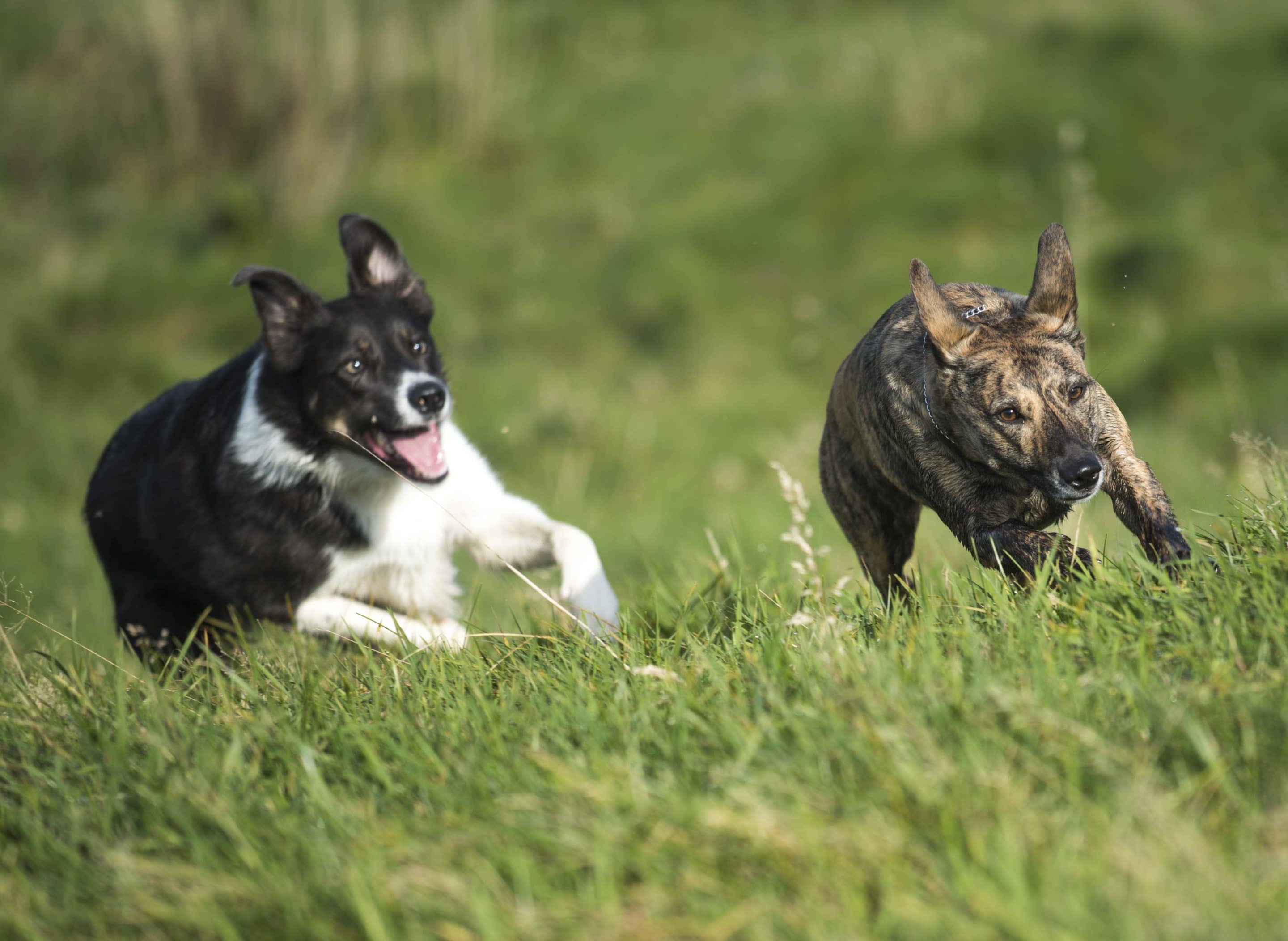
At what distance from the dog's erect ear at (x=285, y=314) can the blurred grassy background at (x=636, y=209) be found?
11.2ft

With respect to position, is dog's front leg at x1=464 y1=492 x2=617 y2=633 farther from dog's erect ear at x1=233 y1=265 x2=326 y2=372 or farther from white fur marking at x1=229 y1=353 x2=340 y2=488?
dog's erect ear at x1=233 y1=265 x2=326 y2=372

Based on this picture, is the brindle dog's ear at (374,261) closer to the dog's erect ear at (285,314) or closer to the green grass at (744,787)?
the dog's erect ear at (285,314)

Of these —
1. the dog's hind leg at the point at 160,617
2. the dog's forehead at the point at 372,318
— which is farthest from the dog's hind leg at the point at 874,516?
the dog's hind leg at the point at 160,617

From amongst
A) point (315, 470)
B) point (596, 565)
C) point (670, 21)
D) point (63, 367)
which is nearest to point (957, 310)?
point (596, 565)

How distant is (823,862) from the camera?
1879 mm

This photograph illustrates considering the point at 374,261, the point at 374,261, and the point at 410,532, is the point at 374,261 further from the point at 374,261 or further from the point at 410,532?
the point at 410,532

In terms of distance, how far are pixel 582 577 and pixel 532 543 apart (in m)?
0.46

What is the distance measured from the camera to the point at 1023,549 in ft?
9.41

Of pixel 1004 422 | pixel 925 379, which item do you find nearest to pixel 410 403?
pixel 925 379

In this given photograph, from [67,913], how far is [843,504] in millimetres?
2311

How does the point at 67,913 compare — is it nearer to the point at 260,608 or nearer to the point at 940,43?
the point at 260,608

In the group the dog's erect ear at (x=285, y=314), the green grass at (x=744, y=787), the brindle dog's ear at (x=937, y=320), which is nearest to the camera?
the green grass at (x=744, y=787)

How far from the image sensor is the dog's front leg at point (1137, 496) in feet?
9.42

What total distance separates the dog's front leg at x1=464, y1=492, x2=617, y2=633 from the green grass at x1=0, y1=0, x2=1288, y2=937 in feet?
0.50
